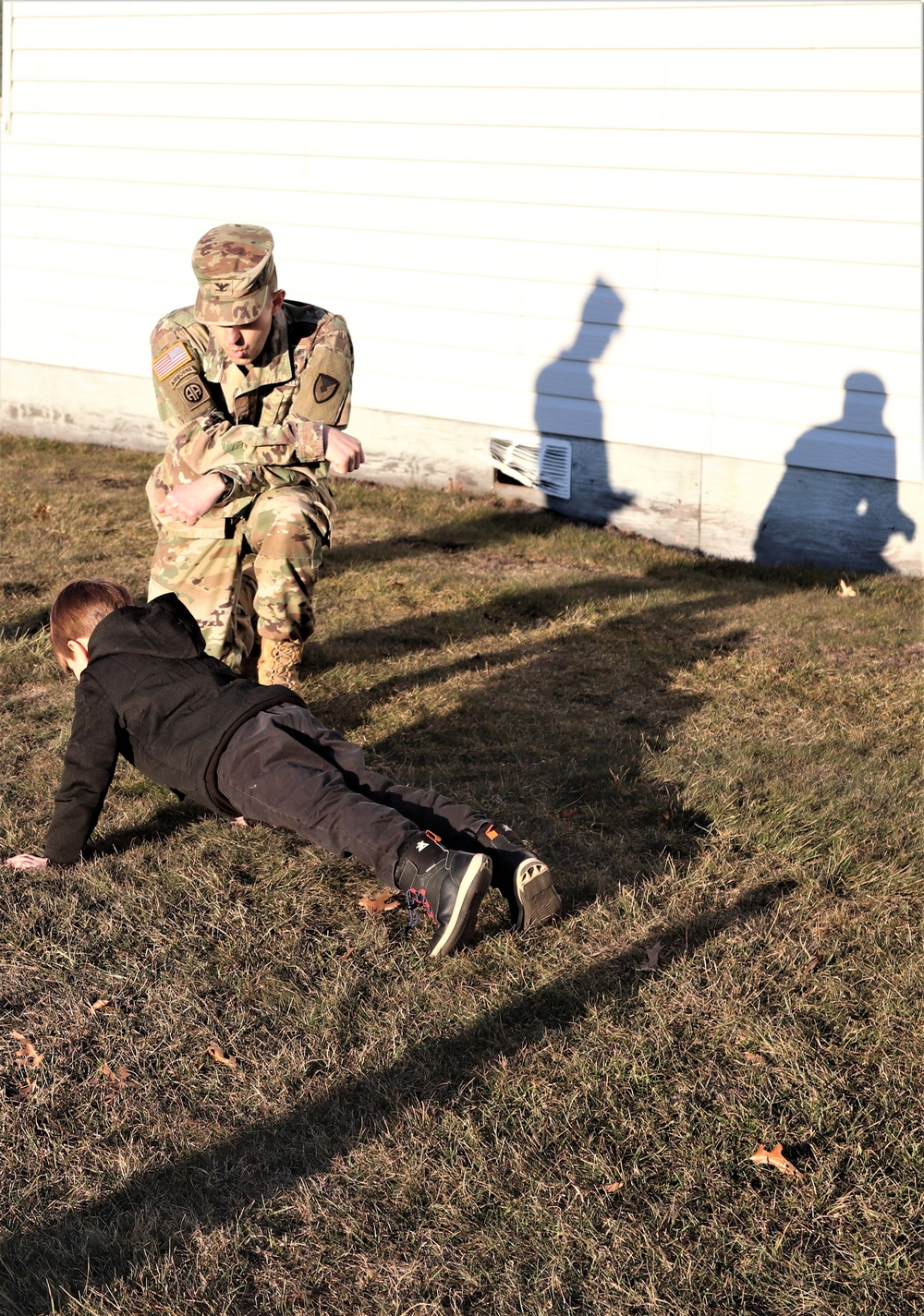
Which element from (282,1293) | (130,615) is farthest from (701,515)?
(282,1293)

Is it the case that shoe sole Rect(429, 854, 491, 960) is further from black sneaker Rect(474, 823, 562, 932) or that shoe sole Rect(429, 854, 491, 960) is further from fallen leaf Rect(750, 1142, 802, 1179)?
fallen leaf Rect(750, 1142, 802, 1179)

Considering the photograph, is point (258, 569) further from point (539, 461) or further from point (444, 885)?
point (539, 461)

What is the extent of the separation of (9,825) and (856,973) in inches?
105

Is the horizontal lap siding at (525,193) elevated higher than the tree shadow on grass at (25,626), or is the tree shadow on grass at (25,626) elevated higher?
the horizontal lap siding at (525,193)

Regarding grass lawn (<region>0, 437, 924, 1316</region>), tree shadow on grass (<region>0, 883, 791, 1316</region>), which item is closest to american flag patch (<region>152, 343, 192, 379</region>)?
grass lawn (<region>0, 437, 924, 1316</region>)

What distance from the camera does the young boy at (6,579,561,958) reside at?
11.9 ft

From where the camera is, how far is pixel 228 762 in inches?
150

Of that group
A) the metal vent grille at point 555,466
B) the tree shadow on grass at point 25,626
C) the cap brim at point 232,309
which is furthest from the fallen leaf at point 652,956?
the metal vent grille at point 555,466

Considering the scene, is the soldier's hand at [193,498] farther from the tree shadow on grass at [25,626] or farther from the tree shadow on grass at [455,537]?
the tree shadow on grass at [455,537]

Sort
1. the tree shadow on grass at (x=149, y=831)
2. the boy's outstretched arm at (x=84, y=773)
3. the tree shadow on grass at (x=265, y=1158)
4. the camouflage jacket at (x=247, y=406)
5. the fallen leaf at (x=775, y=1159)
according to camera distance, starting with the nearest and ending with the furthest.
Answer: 1. the tree shadow on grass at (x=265, y=1158)
2. the fallen leaf at (x=775, y=1159)
3. the boy's outstretched arm at (x=84, y=773)
4. the tree shadow on grass at (x=149, y=831)
5. the camouflage jacket at (x=247, y=406)

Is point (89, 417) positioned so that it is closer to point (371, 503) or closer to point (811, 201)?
point (371, 503)

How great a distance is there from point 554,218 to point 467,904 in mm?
6485

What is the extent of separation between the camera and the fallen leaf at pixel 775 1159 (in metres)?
2.78

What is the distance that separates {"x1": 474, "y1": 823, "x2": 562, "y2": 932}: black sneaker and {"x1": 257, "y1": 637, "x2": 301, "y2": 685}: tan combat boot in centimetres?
189
